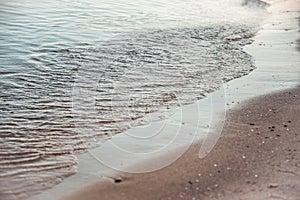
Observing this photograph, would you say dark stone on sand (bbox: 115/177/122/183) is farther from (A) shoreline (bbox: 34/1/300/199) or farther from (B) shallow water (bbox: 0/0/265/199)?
(B) shallow water (bbox: 0/0/265/199)

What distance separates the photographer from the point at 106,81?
269 inches

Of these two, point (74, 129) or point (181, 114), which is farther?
point (181, 114)

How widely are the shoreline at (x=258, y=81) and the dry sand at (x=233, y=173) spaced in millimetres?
200

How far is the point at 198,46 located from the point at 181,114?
433 centimetres

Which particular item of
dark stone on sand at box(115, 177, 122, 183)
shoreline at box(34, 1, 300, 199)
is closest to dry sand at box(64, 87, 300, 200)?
dark stone on sand at box(115, 177, 122, 183)

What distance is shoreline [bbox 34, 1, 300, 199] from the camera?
3.95 meters

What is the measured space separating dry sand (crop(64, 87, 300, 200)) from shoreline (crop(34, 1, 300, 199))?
0.20m

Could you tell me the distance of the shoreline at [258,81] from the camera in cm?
395

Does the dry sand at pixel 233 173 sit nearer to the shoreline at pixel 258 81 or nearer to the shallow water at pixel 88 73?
the shoreline at pixel 258 81

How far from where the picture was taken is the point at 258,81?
7.00 m

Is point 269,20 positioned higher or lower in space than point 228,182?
higher

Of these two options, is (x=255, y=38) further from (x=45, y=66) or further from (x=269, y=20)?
(x=45, y=66)

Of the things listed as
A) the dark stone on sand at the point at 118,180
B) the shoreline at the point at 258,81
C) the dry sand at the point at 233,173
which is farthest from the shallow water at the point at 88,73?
the dry sand at the point at 233,173

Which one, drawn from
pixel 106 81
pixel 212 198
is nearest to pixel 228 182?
pixel 212 198
